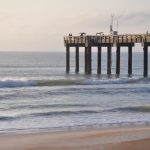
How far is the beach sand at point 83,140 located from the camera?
46.1 ft

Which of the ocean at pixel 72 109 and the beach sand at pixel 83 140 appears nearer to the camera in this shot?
the beach sand at pixel 83 140

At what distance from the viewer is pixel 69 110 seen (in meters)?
22.9

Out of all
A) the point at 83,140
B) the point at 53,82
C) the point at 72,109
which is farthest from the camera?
the point at 53,82

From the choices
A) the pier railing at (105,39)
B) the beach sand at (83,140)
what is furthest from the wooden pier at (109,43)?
the beach sand at (83,140)

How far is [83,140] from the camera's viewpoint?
49.5 feet

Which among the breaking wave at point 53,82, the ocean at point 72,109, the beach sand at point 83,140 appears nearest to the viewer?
the beach sand at point 83,140

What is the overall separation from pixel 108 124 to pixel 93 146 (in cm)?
482

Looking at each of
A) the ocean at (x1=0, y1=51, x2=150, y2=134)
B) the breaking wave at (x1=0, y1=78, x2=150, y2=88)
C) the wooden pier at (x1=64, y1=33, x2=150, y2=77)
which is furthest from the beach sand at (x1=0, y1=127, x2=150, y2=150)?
the wooden pier at (x1=64, y1=33, x2=150, y2=77)

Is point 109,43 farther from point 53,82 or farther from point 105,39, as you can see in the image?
point 53,82

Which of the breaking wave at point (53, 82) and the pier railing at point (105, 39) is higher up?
the pier railing at point (105, 39)

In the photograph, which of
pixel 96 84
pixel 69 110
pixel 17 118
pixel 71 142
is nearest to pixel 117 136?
pixel 71 142

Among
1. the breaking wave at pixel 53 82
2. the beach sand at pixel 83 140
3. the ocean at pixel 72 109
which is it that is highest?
the beach sand at pixel 83 140

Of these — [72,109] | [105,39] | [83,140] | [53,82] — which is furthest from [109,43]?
[83,140]

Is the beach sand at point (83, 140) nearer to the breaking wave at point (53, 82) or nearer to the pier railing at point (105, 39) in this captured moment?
the breaking wave at point (53, 82)
